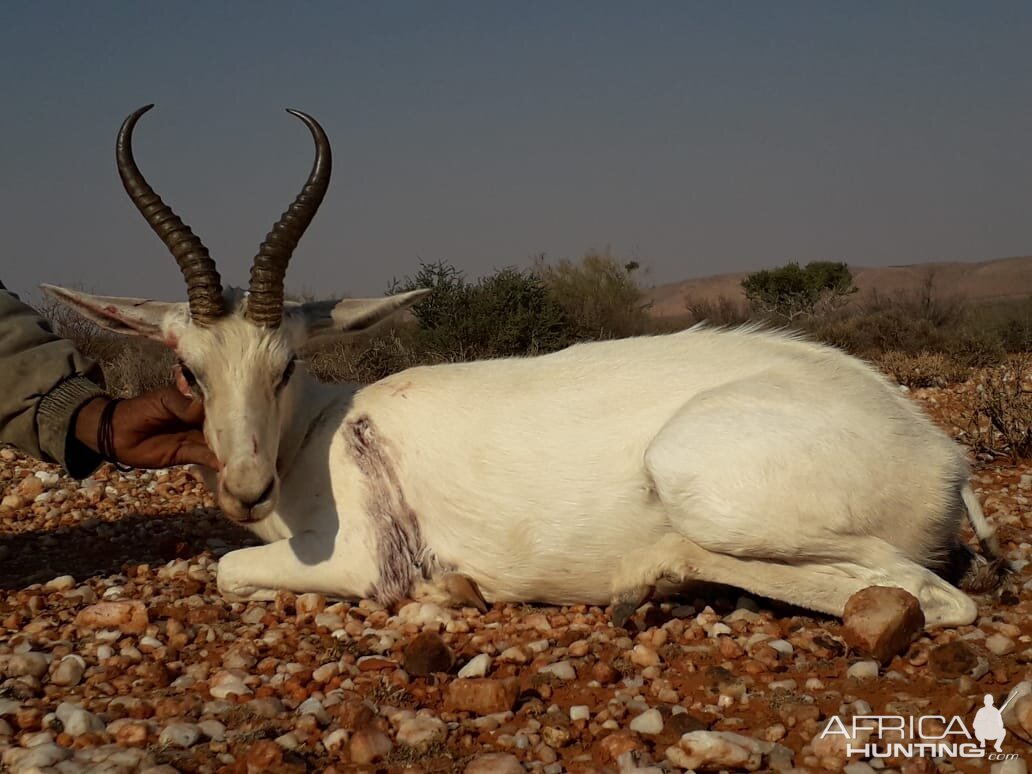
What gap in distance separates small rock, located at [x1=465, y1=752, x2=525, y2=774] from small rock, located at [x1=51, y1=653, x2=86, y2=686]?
186cm

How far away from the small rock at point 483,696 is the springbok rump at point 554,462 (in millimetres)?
1089

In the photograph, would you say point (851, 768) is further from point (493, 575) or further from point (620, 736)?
point (493, 575)

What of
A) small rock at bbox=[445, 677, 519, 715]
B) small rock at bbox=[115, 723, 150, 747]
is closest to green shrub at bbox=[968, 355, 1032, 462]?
small rock at bbox=[445, 677, 519, 715]

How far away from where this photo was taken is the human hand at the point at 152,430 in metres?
5.24

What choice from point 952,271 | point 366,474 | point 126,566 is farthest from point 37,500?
point 952,271

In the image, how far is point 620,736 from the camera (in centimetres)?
328

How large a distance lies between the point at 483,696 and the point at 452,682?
0.19 metres

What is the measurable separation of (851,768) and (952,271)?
107593 millimetres

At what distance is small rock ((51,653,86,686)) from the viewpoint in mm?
4012

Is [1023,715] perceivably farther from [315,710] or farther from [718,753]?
[315,710]

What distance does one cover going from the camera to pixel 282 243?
514cm

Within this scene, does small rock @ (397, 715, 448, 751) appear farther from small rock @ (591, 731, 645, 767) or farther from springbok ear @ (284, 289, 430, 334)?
springbok ear @ (284, 289, 430, 334)

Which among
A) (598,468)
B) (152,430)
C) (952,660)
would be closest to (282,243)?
(152,430)

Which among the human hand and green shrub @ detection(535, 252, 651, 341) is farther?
green shrub @ detection(535, 252, 651, 341)
